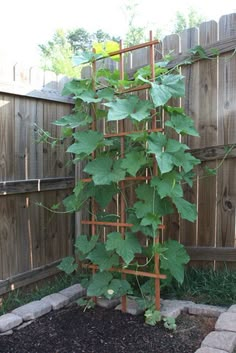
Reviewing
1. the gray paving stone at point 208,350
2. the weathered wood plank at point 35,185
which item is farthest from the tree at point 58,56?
the gray paving stone at point 208,350

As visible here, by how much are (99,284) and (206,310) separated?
2.16ft

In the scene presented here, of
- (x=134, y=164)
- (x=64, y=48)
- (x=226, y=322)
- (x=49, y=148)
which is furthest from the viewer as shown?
(x=64, y=48)

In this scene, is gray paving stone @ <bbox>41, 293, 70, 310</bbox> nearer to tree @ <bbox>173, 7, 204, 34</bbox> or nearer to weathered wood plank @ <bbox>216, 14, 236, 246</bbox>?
weathered wood plank @ <bbox>216, 14, 236, 246</bbox>

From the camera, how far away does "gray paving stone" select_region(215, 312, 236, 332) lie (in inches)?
74.3

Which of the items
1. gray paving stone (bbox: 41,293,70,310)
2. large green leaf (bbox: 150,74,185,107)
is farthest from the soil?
large green leaf (bbox: 150,74,185,107)

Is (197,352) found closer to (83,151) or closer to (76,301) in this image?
(76,301)

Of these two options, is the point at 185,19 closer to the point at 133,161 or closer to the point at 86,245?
the point at 133,161

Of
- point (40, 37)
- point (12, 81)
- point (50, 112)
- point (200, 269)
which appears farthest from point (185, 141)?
point (40, 37)

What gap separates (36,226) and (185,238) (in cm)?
113

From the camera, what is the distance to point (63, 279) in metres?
2.94

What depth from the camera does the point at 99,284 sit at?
223 centimetres

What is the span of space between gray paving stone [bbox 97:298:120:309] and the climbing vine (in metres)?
0.15

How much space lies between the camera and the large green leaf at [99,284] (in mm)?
2215

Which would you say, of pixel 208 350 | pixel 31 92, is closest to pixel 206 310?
pixel 208 350
